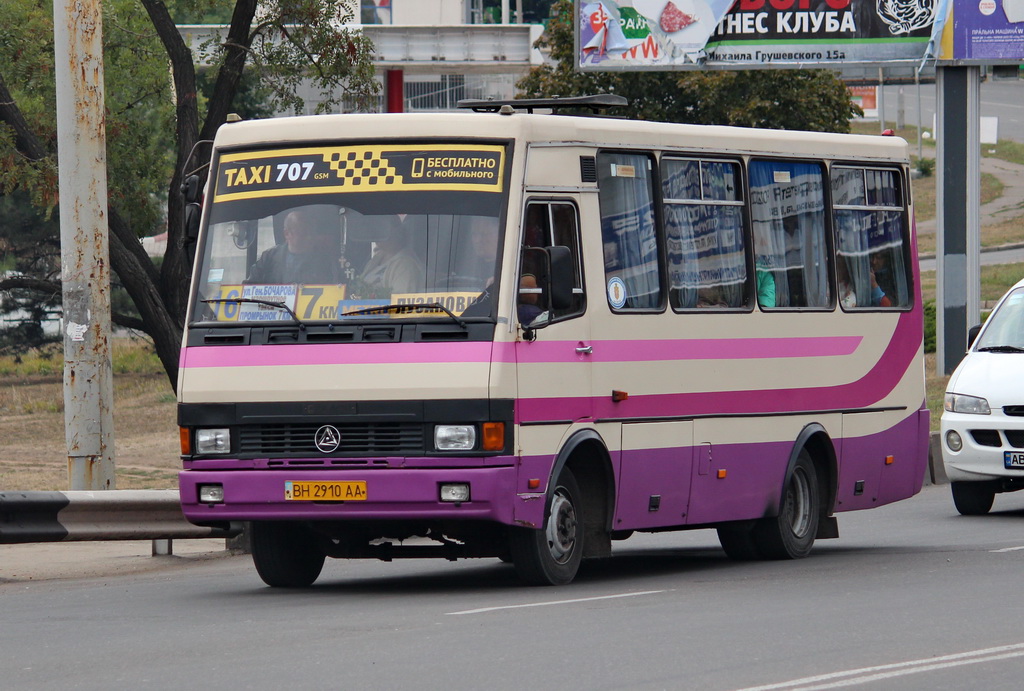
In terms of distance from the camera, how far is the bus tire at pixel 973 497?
1669 cm

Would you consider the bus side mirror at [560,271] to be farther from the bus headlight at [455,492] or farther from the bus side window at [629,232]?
the bus headlight at [455,492]

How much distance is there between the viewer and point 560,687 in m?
7.50

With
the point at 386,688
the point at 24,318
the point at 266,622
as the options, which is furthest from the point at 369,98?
the point at 24,318

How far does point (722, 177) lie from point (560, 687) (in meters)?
6.19

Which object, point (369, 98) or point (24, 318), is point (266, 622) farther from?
point (24, 318)

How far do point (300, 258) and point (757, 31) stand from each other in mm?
21608

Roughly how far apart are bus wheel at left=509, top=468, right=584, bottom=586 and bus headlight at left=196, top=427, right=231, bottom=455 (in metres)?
1.77

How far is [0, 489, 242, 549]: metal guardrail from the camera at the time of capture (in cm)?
1277

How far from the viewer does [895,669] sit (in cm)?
793

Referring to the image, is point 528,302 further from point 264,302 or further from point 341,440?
point 264,302

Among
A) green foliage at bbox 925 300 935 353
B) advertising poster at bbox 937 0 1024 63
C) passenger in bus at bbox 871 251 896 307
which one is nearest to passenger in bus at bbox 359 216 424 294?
passenger in bus at bbox 871 251 896 307

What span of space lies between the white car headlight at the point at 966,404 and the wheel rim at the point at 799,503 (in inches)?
111

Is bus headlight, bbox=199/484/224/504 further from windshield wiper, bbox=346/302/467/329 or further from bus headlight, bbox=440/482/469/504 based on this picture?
bus headlight, bbox=440/482/469/504

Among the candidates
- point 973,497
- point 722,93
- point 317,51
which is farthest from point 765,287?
point 722,93
